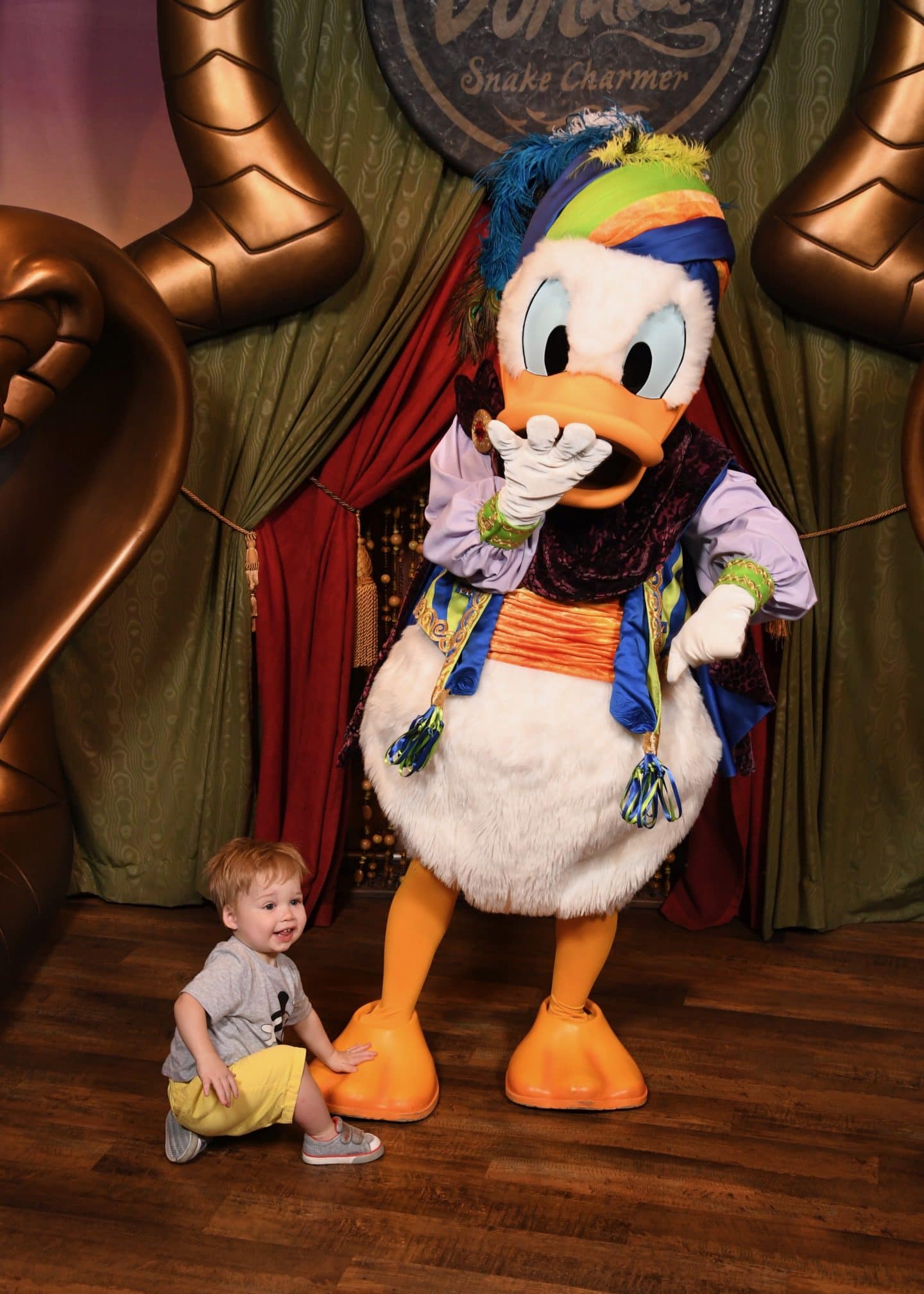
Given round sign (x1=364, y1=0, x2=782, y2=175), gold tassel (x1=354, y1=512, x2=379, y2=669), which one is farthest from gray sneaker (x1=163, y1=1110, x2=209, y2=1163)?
round sign (x1=364, y1=0, x2=782, y2=175)

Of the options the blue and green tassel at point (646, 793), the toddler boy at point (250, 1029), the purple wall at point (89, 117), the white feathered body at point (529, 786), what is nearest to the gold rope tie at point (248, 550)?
the purple wall at point (89, 117)

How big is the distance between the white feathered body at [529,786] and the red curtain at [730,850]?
77 cm

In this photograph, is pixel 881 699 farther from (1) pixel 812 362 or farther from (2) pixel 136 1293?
(2) pixel 136 1293

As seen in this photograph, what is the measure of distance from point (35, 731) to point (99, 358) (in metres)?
0.68

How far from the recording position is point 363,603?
258 centimetres

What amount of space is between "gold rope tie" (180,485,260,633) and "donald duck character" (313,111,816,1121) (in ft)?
2.23

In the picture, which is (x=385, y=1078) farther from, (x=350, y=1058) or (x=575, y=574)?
(x=575, y=574)

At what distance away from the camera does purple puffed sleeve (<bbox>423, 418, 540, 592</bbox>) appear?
1771 mm

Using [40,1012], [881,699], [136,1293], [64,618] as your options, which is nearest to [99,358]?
[64,618]

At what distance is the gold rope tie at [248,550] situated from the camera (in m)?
2.54

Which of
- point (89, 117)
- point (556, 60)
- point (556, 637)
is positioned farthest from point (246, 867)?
point (89, 117)

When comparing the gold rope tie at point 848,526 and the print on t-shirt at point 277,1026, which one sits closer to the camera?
the print on t-shirt at point 277,1026

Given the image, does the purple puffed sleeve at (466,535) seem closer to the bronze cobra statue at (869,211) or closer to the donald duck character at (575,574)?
the donald duck character at (575,574)

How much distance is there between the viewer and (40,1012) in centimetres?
Result: 217
